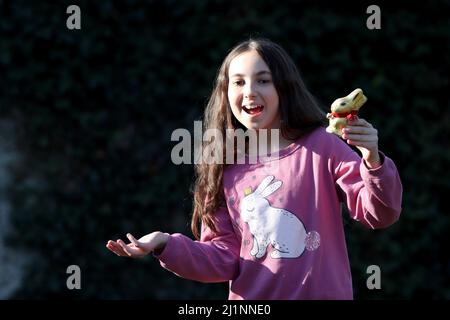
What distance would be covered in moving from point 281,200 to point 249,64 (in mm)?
456

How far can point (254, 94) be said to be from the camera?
2686 millimetres

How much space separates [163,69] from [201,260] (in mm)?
2079

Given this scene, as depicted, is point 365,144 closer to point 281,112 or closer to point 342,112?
point 342,112

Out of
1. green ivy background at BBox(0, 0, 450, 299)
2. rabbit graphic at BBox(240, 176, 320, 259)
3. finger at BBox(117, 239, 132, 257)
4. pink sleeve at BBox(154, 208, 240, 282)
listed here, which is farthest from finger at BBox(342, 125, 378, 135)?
green ivy background at BBox(0, 0, 450, 299)

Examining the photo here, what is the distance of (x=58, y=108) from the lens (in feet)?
15.0

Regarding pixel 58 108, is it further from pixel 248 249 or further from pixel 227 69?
pixel 248 249

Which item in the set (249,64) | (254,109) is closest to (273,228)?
(254,109)

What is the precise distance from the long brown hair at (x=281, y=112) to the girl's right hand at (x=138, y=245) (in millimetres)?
212

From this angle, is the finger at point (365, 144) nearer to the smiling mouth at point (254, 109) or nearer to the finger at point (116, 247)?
the smiling mouth at point (254, 109)

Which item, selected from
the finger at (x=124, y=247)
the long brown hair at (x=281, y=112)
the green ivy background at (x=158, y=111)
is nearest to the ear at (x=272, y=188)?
the long brown hair at (x=281, y=112)

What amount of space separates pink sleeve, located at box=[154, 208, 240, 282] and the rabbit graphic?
11 cm

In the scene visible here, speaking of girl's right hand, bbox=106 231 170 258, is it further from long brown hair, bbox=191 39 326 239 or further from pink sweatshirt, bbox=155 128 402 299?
long brown hair, bbox=191 39 326 239
